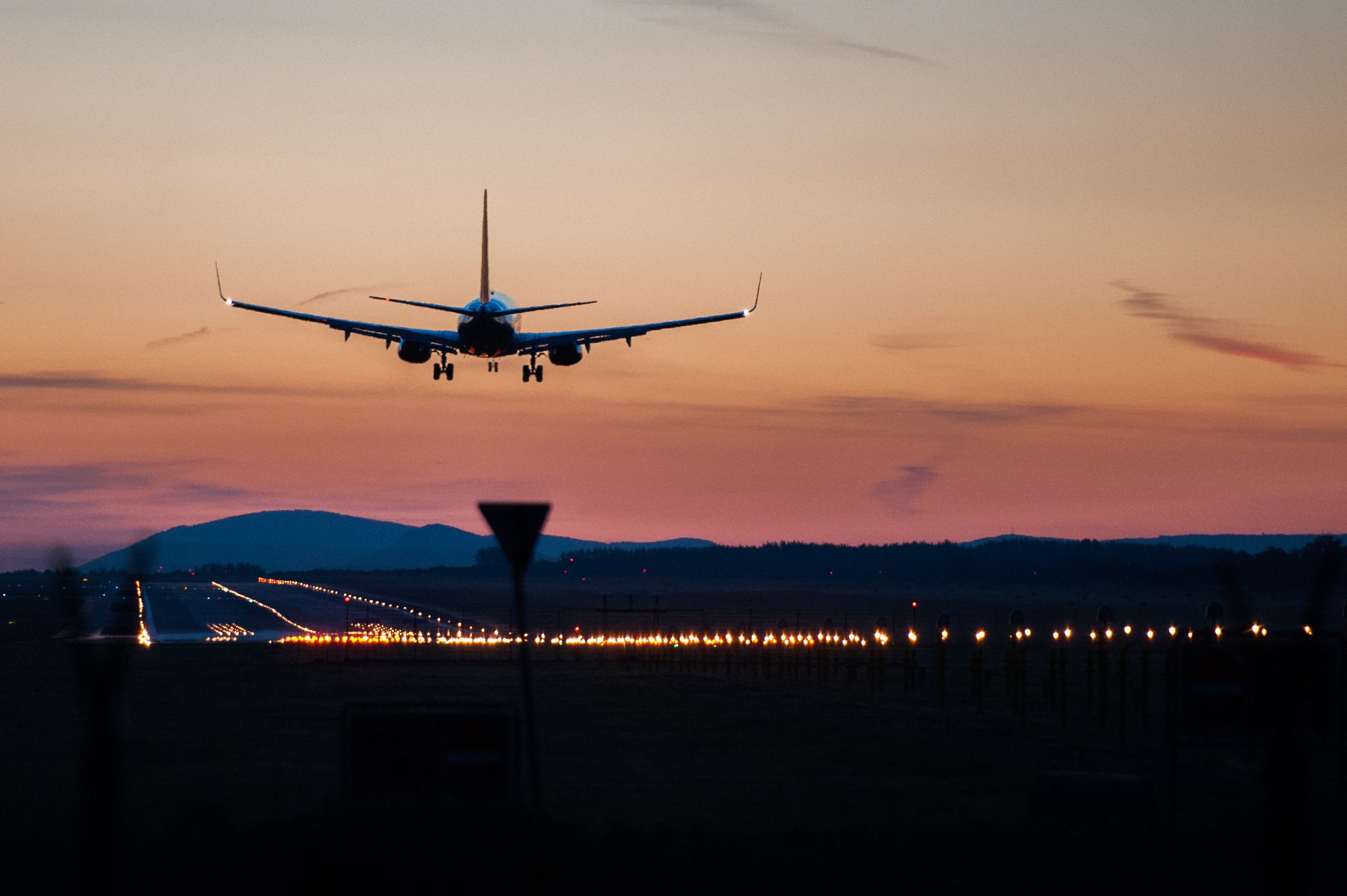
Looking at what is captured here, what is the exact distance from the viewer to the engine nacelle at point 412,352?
223 feet

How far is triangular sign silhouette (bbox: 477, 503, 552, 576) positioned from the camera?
59.1 ft

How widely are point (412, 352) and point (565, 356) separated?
6.83m

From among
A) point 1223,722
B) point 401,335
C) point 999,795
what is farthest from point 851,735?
point 401,335

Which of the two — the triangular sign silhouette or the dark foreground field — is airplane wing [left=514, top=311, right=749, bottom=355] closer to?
the dark foreground field

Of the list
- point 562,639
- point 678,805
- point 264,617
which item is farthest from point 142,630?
point 678,805

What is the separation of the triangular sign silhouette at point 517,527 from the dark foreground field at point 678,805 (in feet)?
9.15

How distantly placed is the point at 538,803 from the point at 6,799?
37.2ft

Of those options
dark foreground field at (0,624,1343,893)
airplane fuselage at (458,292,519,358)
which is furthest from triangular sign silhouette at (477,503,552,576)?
airplane fuselage at (458,292,519,358)

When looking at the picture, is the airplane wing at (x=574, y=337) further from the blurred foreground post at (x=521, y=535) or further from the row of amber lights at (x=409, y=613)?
the blurred foreground post at (x=521, y=535)

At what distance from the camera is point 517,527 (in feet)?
59.5

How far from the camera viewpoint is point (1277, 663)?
16484 millimetres

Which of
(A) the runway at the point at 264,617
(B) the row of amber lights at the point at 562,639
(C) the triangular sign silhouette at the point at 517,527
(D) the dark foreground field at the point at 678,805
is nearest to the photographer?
(D) the dark foreground field at the point at 678,805

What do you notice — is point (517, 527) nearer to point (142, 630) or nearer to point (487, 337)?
point (487, 337)

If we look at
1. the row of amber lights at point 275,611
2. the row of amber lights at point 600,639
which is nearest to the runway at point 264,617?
the row of amber lights at point 275,611
